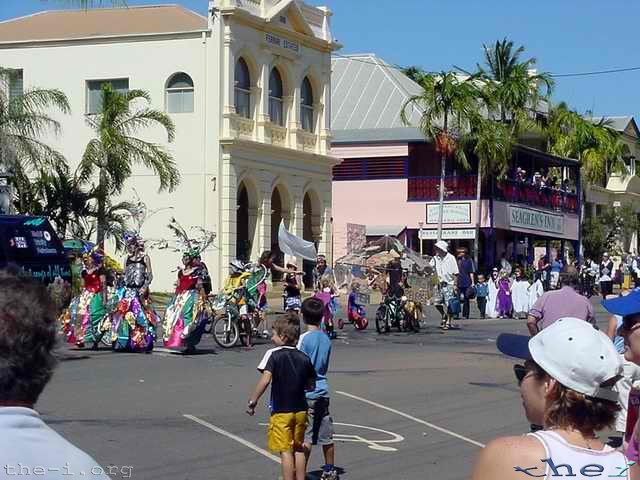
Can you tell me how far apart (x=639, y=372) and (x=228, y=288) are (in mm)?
14316

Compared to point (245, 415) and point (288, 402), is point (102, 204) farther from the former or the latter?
point (288, 402)

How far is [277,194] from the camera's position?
44656 millimetres

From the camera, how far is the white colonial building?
3984 centimetres

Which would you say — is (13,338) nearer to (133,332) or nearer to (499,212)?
(133,332)

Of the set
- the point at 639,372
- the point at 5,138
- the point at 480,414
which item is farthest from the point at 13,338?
the point at 5,138

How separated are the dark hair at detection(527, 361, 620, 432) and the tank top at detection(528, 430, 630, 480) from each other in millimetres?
54

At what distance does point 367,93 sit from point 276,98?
47.9 feet

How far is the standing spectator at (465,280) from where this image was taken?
32.3 meters

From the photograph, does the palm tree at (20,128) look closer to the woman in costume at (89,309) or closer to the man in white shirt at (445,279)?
the man in white shirt at (445,279)

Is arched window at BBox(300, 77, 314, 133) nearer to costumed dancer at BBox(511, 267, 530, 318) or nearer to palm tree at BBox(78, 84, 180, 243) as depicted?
palm tree at BBox(78, 84, 180, 243)

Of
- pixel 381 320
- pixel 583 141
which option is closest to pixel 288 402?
pixel 381 320

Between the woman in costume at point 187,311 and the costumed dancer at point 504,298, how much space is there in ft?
53.5

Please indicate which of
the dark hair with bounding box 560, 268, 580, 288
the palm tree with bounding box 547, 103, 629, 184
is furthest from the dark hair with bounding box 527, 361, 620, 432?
the palm tree with bounding box 547, 103, 629, 184

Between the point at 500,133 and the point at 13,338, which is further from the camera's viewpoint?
the point at 500,133
